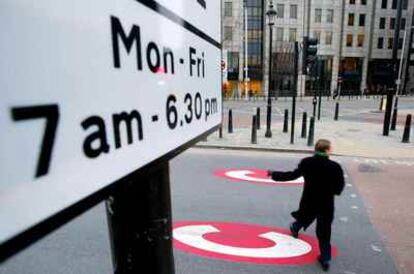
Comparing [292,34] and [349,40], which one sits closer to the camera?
[292,34]

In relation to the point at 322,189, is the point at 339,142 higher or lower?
lower

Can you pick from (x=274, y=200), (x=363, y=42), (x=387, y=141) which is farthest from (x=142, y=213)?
(x=363, y=42)

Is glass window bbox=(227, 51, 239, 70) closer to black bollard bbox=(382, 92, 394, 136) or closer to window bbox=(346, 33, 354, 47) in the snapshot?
window bbox=(346, 33, 354, 47)

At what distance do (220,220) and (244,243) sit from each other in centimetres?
78

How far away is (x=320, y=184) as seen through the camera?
4.21m

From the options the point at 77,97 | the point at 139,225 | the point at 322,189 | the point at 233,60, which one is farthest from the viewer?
the point at 233,60

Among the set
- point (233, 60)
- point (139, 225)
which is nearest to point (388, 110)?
point (139, 225)

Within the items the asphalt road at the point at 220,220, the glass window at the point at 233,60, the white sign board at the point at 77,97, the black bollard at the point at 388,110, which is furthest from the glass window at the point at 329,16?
the white sign board at the point at 77,97

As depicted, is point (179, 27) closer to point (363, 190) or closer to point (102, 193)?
point (102, 193)

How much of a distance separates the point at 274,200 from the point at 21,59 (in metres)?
6.07

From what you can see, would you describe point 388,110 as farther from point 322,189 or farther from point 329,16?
point 329,16

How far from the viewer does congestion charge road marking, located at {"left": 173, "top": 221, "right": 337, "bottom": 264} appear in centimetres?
426

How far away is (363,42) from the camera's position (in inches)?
2291

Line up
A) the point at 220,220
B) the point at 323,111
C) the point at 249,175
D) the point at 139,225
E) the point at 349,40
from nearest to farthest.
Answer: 1. the point at 139,225
2. the point at 220,220
3. the point at 249,175
4. the point at 323,111
5. the point at 349,40
